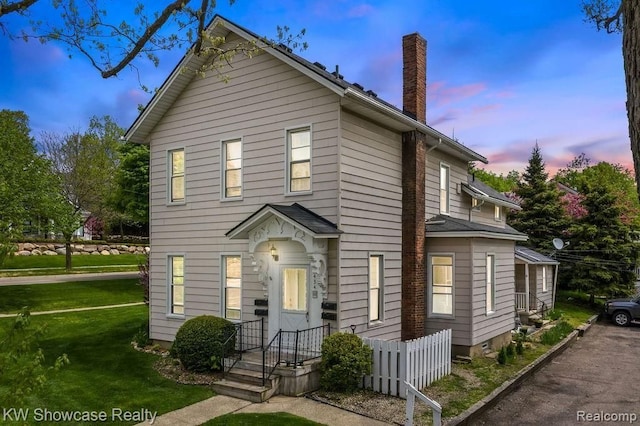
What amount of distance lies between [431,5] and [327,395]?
11.4 meters

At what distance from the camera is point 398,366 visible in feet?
36.5

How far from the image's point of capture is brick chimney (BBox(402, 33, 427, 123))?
15.9m

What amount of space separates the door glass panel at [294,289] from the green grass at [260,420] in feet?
11.0

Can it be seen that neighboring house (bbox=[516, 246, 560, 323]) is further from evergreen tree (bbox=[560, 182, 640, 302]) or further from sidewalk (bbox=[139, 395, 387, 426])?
sidewalk (bbox=[139, 395, 387, 426])

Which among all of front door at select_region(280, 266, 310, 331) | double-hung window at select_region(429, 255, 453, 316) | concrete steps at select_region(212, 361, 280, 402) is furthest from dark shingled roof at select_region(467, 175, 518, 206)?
concrete steps at select_region(212, 361, 280, 402)

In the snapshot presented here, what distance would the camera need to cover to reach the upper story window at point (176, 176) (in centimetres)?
1546

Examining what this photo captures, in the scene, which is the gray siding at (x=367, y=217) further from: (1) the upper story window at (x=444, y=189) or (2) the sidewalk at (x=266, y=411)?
(1) the upper story window at (x=444, y=189)

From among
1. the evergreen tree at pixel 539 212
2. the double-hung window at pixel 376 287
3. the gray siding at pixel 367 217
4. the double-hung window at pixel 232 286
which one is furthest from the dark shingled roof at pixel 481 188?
the evergreen tree at pixel 539 212

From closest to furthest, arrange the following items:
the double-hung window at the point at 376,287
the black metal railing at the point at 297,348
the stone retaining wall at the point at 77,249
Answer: the black metal railing at the point at 297,348, the double-hung window at the point at 376,287, the stone retaining wall at the point at 77,249

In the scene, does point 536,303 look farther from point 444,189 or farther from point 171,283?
point 171,283

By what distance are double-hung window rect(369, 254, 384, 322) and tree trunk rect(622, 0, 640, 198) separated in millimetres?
9808

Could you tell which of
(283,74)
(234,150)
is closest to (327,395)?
(234,150)

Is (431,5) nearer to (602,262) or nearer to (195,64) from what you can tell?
(195,64)

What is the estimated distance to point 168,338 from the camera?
15266 millimetres
